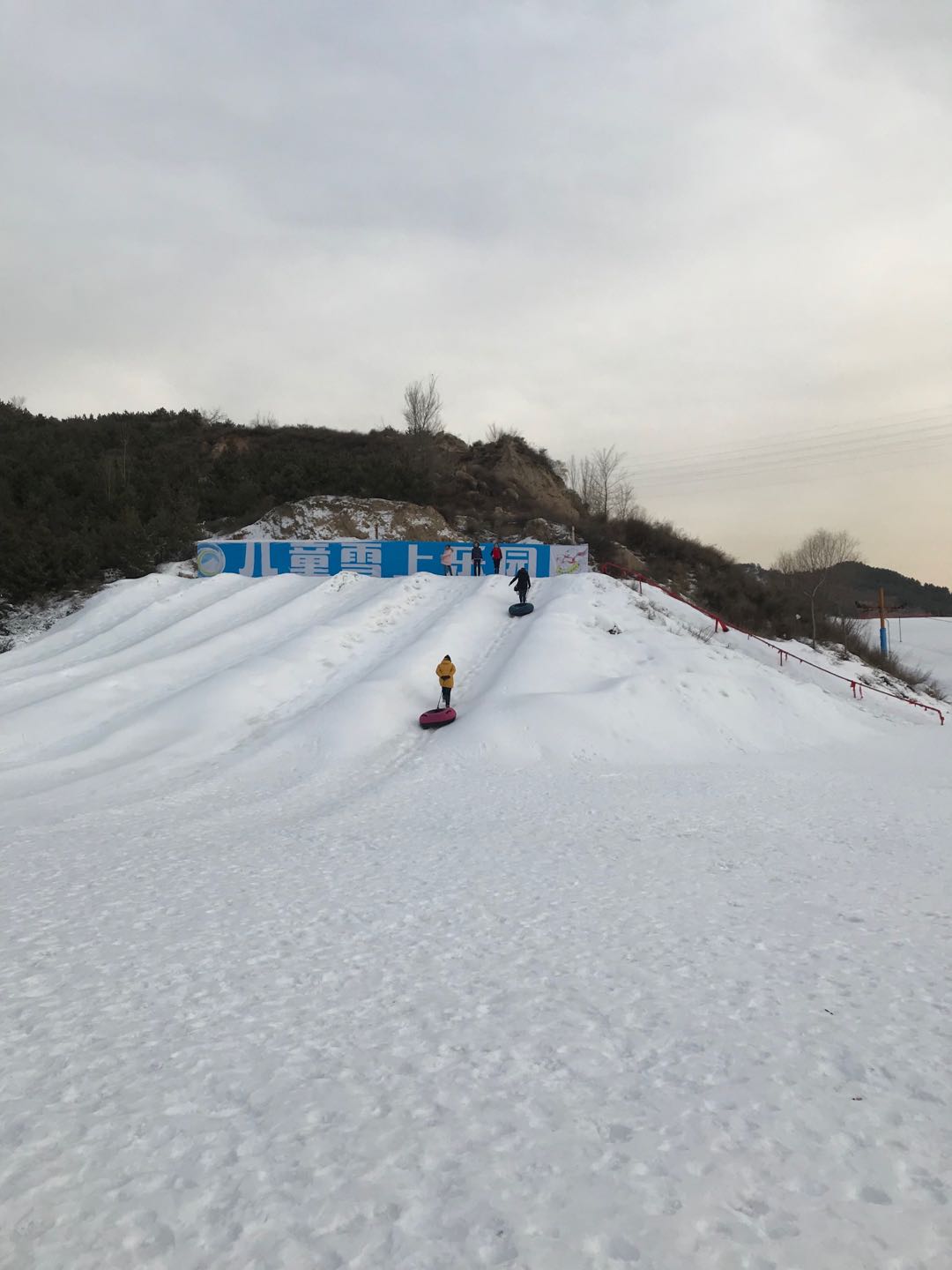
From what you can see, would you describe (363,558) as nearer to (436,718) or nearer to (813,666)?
Answer: (436,718)

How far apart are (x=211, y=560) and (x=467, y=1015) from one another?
26.7 m

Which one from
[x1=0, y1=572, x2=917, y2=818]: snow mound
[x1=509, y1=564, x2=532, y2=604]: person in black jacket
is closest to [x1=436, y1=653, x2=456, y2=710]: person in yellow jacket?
[x1=0, y1=572, x2=917, y2=818]: snow mound

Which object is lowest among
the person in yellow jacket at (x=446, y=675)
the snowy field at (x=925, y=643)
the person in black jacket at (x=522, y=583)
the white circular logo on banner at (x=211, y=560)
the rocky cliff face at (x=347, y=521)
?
the snowy field at (x=925, y=643)

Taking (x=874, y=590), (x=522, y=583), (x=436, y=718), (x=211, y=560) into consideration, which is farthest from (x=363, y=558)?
(x=874, y=590)

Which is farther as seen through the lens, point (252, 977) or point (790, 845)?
point (790, 845)

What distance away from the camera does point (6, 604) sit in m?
24.5

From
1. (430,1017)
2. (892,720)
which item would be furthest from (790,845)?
(892,720)

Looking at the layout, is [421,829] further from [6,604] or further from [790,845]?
[6,604]

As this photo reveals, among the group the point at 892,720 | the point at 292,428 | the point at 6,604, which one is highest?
the point at 292,428

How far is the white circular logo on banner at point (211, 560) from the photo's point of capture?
94.5 ft

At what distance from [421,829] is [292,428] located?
51.7 metres

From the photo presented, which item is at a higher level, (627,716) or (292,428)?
(292,428)

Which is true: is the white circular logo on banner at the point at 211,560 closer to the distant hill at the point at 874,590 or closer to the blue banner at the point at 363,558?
the blue banner at the point at 363,558

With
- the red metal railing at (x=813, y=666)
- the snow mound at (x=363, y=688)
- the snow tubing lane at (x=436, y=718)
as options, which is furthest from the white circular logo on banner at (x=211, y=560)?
the snow tubing lane at (x=436, y=718)
